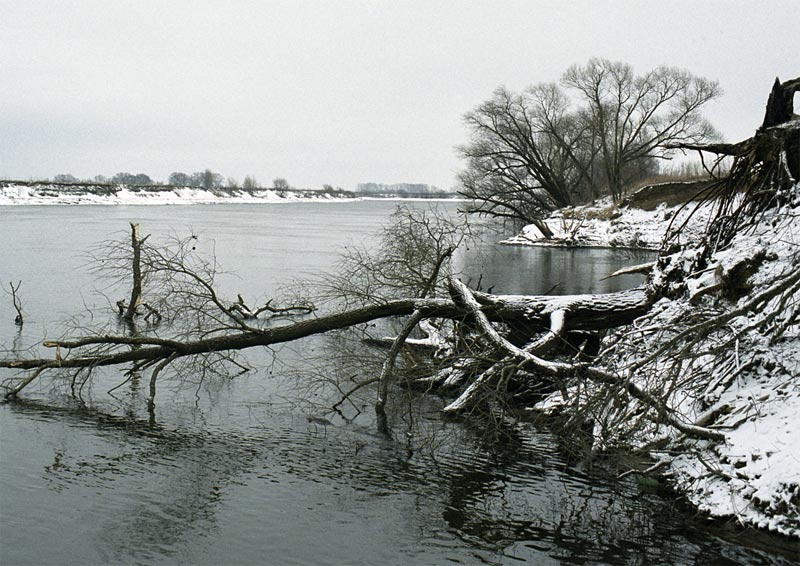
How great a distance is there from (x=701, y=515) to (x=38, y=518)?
6483 mm

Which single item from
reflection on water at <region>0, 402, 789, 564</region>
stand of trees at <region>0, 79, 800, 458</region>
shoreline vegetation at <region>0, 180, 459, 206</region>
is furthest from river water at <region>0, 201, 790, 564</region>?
shoreline vegetation at <region>0, 180, 459, 206</region>

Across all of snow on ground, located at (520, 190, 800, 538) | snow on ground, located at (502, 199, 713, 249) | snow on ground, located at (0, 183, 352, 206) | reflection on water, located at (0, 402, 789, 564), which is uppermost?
snow on ground, located at (0, 183, 352, 206)

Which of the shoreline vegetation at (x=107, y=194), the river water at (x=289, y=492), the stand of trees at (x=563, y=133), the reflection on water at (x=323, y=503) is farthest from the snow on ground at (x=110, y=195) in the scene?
the reflection on water at (x=323, y=503)

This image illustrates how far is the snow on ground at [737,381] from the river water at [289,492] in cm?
43

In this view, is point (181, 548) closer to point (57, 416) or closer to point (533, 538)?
point (533, 538)

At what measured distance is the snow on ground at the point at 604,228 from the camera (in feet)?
129

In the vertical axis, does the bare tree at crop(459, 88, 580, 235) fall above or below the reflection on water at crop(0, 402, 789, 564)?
above

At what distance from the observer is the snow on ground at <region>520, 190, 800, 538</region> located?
7188 millimetres

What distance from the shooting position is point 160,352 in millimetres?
11578

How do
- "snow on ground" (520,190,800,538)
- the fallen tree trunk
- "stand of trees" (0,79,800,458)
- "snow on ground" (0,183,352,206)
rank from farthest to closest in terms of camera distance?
1. "snow on ground" (0,183,352,206)
2. the fallen tree trunk
3. "stand of trees" (0,79,800,458)
4. "snow on ground" (520,190,800,538)

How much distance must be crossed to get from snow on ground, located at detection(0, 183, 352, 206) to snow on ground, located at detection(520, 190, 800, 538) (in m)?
80.2

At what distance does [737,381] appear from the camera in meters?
8.52

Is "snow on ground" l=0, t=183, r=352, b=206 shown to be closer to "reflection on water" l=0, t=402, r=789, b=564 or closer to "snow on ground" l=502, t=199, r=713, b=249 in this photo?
"snow on ground" l=502, t=199, r=713, b=249

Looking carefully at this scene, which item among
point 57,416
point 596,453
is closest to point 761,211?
point 596,453
